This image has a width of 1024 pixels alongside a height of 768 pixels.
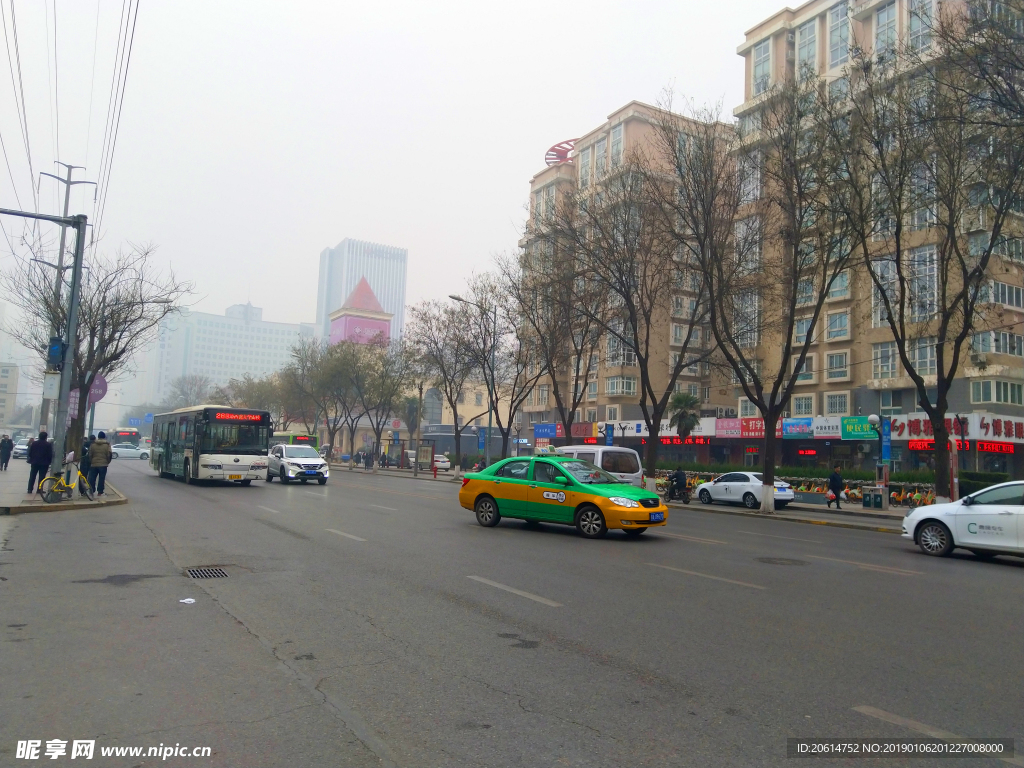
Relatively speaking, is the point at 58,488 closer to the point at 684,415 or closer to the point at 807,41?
the point at 684,415

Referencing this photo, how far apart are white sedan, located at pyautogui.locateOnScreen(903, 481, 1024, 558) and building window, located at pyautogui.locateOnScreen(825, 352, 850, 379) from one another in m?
40.1

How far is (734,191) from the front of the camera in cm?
2697

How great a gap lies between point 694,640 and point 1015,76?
15104 mm

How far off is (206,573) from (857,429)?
141ft

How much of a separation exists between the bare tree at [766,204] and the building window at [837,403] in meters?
24.2

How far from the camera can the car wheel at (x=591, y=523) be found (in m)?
14.3

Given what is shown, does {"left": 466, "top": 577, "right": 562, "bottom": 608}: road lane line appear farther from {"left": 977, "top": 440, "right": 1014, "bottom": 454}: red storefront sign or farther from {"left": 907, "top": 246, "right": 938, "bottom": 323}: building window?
{"left": 977, "top": 440, "right": 1014, "bottom": 454}: red storefront sign

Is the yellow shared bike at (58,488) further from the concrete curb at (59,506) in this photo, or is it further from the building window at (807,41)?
the building window at (807,41)

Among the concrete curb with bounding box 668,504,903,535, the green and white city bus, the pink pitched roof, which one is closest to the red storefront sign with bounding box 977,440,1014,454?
the concrete curb with bounding box 668,504,903,535

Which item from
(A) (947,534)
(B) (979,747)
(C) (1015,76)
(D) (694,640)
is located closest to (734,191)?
(C) (1015,76)

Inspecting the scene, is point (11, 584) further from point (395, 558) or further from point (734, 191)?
point (734, 191)

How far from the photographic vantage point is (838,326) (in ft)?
173

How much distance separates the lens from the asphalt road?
4449 mm

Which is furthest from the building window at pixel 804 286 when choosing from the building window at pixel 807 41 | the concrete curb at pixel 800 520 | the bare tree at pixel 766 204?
the building window at pixel 807 41
